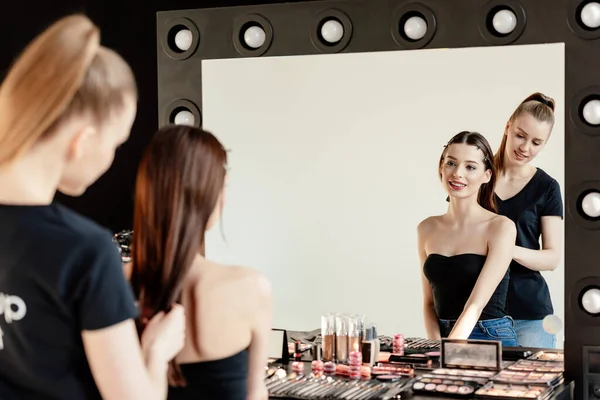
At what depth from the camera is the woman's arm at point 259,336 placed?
66.7 inches

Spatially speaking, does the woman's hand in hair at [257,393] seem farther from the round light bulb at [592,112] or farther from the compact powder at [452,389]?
the round light bulb at [592,112]

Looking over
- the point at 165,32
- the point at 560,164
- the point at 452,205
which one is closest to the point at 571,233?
A: the point at 560,164

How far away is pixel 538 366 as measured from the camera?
8.53 ft

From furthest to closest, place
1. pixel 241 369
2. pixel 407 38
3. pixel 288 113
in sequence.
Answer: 1. pixel 288 113
2. pixel 407 38
3. pixel 241 369

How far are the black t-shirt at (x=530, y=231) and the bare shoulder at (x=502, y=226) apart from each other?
0.04 ft

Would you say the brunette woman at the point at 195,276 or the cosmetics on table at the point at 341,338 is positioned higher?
the brunette woman at the point at 195,276

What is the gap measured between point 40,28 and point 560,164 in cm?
305

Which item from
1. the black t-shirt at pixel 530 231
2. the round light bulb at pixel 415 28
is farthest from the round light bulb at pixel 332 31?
the black t-shirt at pixel 530 231

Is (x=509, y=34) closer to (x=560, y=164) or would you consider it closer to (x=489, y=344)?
(x=560, y=164)

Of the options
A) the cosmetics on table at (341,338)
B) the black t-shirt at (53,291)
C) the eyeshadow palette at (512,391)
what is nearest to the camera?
the black t-shirt at (53,291)

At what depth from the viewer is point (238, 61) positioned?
2965 millimetres

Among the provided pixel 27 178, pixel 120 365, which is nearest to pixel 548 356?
pixel 120 365

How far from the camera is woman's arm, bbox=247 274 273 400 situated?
1.69 meters

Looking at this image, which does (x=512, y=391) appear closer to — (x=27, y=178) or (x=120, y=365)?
(x=120, y=365)
